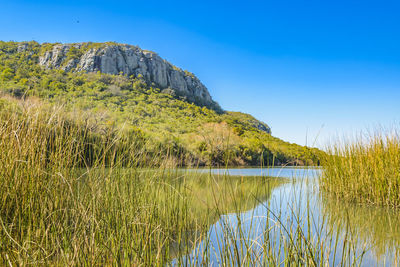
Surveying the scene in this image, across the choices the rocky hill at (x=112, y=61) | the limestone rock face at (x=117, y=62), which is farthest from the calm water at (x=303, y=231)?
the limestone rock face at (x=117, y=62)

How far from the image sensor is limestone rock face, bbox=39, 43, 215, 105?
109 feet

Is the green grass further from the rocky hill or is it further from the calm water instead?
the rocky hill

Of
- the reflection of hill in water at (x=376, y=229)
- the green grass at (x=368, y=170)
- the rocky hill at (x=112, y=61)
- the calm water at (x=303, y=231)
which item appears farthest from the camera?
the rocky hill at (x=112, y=61)

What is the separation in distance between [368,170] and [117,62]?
128 ft

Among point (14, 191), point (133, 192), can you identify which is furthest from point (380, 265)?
point (14, 191)

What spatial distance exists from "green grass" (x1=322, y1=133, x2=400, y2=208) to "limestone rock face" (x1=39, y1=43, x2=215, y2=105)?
101 ft

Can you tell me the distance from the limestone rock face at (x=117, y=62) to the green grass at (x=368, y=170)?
30820 mm

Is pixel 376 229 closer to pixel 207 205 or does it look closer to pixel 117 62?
pixel 207 205

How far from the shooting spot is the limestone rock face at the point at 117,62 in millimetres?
33375

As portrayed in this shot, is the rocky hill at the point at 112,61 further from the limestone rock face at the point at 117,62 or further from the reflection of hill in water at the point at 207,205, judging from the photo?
the reflection of hill in water at the point at 207,205

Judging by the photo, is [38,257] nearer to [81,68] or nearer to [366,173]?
[366,173]

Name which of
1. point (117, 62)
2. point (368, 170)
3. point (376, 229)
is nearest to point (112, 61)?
point (117, 62)

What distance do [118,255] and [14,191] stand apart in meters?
0.73

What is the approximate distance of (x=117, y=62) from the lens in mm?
38000
